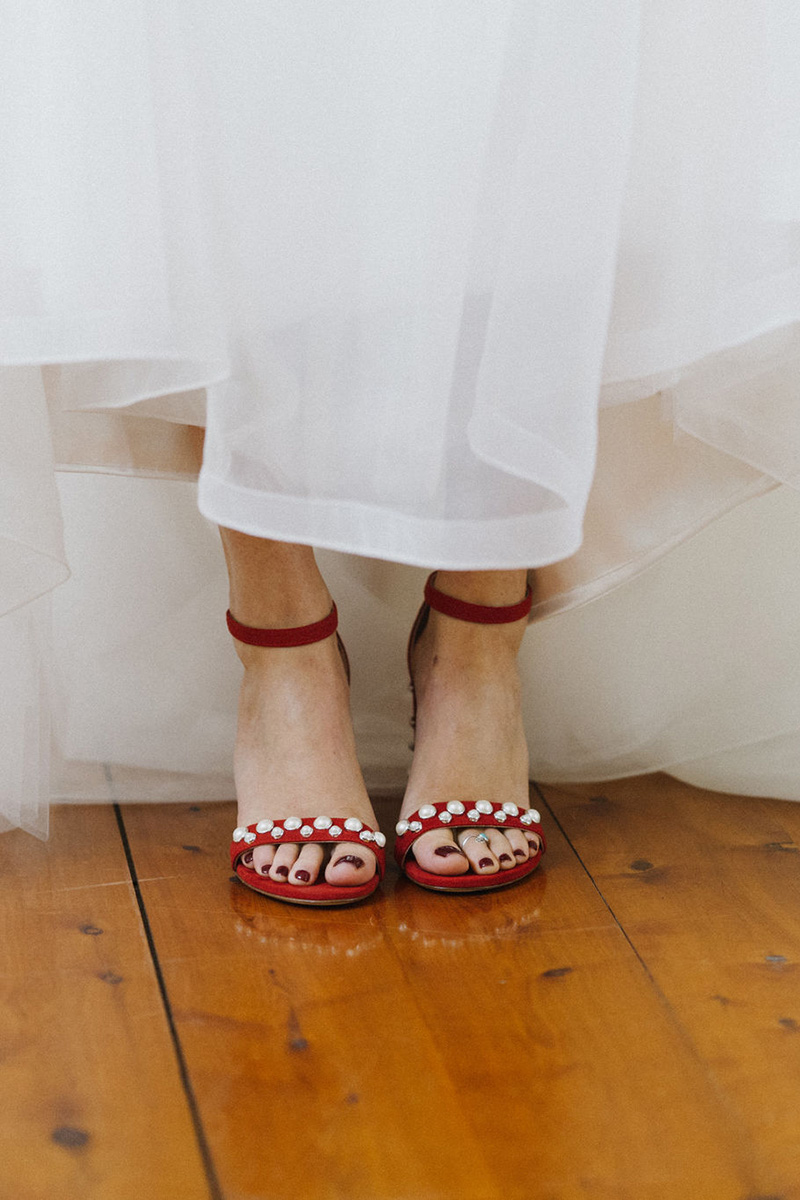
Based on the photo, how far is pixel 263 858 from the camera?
769mm

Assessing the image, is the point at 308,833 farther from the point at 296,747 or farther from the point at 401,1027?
the point at 401,1027

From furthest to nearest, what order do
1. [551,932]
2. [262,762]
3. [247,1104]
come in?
[262,762]
[551,932]
[247,1104]

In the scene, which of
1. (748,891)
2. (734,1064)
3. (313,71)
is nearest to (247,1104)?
(734,1064)

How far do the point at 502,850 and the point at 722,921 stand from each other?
148 millimetres

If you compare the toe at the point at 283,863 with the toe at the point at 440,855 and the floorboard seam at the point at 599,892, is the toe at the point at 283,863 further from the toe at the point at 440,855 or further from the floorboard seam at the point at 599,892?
the floorboard seam at the point at 599,892

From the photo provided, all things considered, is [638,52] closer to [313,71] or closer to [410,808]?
[313,71]

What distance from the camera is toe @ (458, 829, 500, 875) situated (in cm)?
77

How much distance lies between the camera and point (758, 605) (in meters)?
0.95

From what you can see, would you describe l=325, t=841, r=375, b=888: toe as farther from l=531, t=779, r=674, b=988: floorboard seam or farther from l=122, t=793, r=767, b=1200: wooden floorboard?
l=531, t=779, r=674, b=988: floorboard seam

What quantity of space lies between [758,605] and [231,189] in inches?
22.3

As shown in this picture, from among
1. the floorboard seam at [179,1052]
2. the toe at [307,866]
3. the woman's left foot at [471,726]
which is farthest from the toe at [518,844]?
the floorboard seam at [179,1052]
